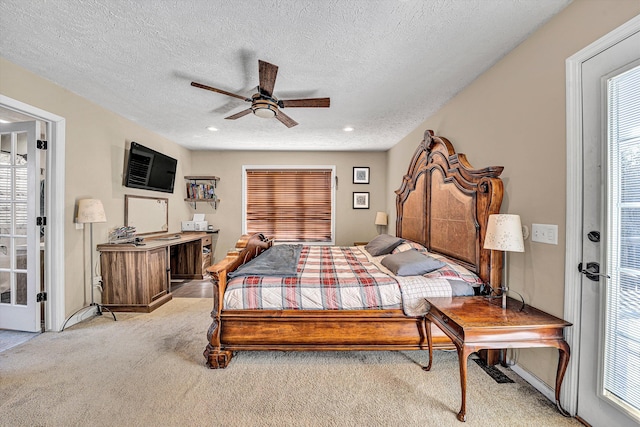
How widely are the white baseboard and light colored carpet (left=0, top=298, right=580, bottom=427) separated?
0.04m

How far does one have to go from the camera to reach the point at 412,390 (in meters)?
1.87

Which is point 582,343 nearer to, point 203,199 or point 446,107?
point 446,107

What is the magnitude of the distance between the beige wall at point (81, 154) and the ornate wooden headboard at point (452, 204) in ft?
13.1

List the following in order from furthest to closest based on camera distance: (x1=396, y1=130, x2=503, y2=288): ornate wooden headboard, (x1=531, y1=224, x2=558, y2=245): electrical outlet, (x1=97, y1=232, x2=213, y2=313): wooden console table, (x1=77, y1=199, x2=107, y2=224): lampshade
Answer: (x1=97, y1=232, x2=213, y2=313): wooden console table, (x1=77, y1=199, x2=107, y2=224): lampshade, (x1=396, y1=130, x2=503, y2=288): ornate wooden headboard, (x1=531, y1=224, x2=558, y2=245): electrical outlet

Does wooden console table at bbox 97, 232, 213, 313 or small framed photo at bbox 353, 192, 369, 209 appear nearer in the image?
wooden console table at bbox 97, 232, 213, 313

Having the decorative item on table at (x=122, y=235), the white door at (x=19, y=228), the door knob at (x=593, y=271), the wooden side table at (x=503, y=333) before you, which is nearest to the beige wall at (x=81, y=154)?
the decorative item on table at (x=122, y=235)

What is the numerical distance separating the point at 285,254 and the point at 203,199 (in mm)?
3071

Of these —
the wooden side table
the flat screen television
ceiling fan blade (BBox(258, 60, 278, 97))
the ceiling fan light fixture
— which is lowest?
the wooden side table

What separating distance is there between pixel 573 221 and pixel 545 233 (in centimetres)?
21

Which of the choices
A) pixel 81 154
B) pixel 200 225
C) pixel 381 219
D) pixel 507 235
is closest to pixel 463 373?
pixel 507 235

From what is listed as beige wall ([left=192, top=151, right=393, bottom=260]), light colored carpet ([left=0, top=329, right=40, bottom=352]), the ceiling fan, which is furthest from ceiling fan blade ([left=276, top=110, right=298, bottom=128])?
light colored carpet ([left=0, top=329, right=40, bottom=352])

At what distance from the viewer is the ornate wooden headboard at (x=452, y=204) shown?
7.06ft

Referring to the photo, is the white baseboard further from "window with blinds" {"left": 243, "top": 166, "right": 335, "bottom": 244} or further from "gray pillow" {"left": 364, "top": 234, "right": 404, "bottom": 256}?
"window with blinds" {"left": 243, "top": 166, "right": 335, "bottom": 244}

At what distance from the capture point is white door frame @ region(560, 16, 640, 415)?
5.14 ft
